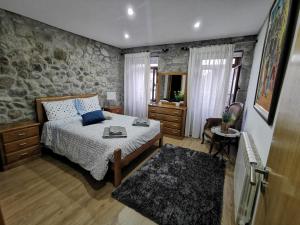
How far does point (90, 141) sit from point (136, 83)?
281cm

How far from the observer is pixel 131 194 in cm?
183

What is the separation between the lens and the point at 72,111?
10.1 ft

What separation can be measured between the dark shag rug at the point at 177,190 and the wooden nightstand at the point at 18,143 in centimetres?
175

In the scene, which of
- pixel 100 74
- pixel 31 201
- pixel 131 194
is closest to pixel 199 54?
pixel 100 74

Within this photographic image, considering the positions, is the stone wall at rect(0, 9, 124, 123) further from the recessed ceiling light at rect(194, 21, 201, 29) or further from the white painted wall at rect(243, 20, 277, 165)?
the white painted wall at rect(243, 20, 277, 165)

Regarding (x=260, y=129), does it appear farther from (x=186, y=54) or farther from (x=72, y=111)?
(x=72, y=111)

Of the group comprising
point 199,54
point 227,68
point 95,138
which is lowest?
point 95,138

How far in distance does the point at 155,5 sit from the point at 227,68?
2.08 metres

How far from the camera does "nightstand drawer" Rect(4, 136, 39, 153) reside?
7.29 ft

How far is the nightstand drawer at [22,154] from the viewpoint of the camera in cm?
225

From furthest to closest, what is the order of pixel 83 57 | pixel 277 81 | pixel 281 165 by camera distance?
pixel 83 57 < pixel 277 81 < pixel 281 165

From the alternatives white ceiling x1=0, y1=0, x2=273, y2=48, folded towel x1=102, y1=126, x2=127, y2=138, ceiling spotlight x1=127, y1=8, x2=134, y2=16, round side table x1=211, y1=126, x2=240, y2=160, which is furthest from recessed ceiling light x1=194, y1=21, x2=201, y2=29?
folded towel x1=102, y1=126, x2=127, y2=138

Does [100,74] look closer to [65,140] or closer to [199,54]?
[65,140]

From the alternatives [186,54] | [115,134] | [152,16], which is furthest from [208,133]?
[152,16]
